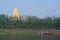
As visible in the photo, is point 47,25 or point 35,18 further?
point 35,18

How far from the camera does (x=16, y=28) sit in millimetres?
49438

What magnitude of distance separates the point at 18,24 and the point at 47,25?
21.4ft

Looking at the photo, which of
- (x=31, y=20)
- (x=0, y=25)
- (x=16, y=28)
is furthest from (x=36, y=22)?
(x=0, y=25)

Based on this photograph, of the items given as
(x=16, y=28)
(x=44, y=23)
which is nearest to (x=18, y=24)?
(x=16, y=28)

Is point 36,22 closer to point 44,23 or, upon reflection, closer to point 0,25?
point 44,23

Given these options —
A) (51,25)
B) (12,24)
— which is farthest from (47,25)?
(12,24)

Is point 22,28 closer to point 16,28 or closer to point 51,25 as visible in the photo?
point 16,28

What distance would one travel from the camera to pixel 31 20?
2067 inches

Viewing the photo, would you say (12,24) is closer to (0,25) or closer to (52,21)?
(0,25)

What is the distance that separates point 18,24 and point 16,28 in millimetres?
1197

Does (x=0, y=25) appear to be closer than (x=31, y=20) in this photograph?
Yes

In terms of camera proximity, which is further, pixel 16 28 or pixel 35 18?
pixel 35 18

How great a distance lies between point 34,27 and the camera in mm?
49938

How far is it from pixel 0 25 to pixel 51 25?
11352 mm
